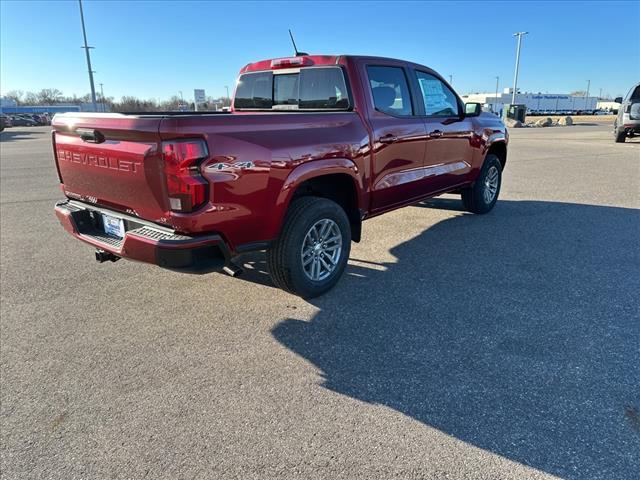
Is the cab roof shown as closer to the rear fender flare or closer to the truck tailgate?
the rear fender flare

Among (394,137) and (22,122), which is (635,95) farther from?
(22,122)

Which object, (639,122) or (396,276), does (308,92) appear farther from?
(639,122)

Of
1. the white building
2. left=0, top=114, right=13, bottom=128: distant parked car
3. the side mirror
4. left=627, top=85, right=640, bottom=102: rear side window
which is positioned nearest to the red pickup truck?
the side mirror

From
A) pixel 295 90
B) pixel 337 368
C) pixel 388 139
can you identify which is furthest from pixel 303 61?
pixel 337 368

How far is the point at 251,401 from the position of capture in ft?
8.77

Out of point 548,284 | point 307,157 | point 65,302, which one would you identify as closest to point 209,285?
point 65,302

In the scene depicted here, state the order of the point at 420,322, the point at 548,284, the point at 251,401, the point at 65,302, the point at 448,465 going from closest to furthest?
1. the point at 448,465
2. the point at 251,401
3. the point at 420,322
4. the point at 65,302
5. the point at 548,284

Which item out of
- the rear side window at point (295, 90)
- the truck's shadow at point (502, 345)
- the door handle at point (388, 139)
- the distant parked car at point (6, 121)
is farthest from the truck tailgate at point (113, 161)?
the distant parked car at point (6, 121)

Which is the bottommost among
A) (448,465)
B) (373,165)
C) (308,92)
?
(448,465)

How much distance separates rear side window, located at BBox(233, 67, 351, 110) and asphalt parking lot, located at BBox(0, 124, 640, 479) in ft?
5.61

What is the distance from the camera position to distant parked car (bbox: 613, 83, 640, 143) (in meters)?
17.1

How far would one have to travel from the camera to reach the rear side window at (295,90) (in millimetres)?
4310

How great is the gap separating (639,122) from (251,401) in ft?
65.6

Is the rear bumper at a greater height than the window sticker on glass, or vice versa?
the window sticker on glass
